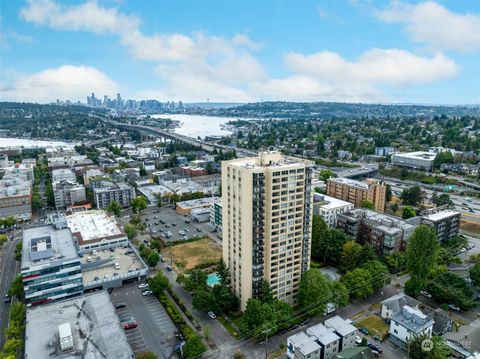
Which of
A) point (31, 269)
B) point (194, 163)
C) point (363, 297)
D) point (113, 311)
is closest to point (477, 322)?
point (363, 297)

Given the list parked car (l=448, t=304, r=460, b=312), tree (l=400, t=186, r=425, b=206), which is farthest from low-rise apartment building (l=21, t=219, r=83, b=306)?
tree (l=400, t=186, r=425, b=206)

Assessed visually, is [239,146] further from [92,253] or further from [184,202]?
[92,253]

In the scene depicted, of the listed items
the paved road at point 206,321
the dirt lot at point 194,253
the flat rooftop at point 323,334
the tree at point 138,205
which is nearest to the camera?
the flat rooftop at point 323,334

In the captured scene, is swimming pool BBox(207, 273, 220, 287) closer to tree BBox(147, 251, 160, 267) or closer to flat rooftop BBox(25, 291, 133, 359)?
tree BBox(147, 251, 160, 267)

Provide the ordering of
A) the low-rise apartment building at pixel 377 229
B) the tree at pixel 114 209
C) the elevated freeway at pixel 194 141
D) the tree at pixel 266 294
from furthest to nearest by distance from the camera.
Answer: the elevated freeway at pixel 194 141
the tree at pixel 114 209
the low-rise apartment building at pixel 377 229
the tree at pixel 266 294

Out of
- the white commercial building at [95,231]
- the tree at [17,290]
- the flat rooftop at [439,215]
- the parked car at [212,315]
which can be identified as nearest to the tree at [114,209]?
the white commercial building at [95,231]

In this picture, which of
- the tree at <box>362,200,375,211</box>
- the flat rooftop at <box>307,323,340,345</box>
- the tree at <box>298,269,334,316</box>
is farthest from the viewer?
the tree at <box>362,200,375,211</box>

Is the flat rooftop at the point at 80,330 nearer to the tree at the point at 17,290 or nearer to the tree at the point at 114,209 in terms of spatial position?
the tree at the point at 17,290
